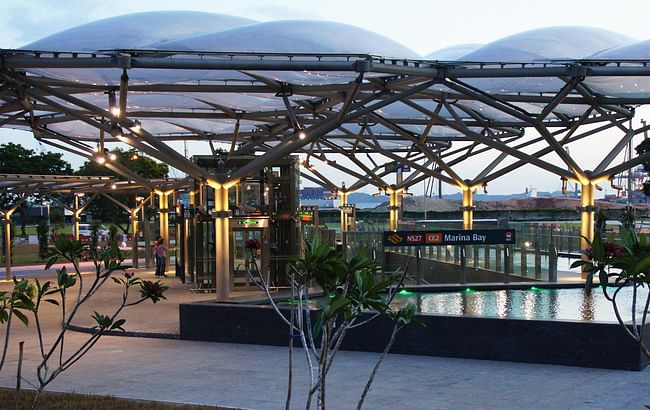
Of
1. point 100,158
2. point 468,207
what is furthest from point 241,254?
point 468,207

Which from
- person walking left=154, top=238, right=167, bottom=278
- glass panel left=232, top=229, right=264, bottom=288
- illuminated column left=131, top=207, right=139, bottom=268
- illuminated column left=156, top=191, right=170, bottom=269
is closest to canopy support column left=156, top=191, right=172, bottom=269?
illuminated column left=156, top=191, right=170, bottom=269

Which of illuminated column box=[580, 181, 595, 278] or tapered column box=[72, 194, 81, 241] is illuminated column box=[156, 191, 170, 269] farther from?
illuminated column box=[580, 181, 595, 278]

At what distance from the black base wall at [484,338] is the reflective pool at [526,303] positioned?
2.65m

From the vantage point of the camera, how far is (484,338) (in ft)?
48.7

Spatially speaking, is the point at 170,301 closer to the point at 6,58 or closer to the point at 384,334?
the point at 6,58

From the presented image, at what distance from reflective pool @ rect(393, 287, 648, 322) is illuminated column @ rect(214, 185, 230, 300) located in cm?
461

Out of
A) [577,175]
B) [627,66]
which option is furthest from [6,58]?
[577,175]

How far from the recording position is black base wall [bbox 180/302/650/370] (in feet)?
45.1

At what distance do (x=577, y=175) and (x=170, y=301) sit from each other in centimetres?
1432

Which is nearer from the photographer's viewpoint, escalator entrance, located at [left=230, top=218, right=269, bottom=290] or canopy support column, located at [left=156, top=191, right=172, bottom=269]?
escalator entrance, located at [left=230, top=218, right=269, bottom=290]

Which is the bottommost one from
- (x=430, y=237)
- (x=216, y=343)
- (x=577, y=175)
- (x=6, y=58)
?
(x=216, y=343)

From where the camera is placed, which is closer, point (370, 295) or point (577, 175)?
point (370, 295)

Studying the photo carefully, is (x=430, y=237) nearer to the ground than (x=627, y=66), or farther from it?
nearer to the ground

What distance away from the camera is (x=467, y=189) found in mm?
39000
